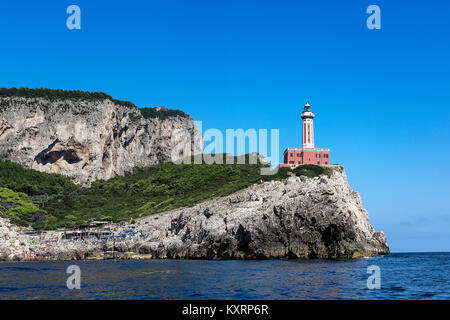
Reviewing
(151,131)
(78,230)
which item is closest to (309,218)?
(78,230)

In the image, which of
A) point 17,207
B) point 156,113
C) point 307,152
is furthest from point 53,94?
point 307,152

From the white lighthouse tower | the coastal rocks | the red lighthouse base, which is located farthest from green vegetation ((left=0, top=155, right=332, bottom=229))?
the coastal rocks

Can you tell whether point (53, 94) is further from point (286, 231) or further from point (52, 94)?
point (286, 231)

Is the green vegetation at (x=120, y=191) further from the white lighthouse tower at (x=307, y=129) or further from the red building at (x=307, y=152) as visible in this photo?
the white lighthouse tower at (x=307, y=129)

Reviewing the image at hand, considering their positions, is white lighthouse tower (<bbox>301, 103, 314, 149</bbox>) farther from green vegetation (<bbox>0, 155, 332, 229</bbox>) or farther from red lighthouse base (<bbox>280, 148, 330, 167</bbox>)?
green vegetation (<bbox>0, 155, 332, 229</bbox>)

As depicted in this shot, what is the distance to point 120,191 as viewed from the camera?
122 m

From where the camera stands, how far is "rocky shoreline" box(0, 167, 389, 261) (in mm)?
52562

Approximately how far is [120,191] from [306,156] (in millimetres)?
54059

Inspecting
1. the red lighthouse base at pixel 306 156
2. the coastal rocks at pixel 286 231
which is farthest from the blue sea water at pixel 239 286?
the red lighthouse base at pixel 306 156

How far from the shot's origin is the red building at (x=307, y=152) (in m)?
103

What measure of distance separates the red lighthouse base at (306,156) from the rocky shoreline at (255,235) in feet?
103

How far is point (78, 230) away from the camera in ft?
268
